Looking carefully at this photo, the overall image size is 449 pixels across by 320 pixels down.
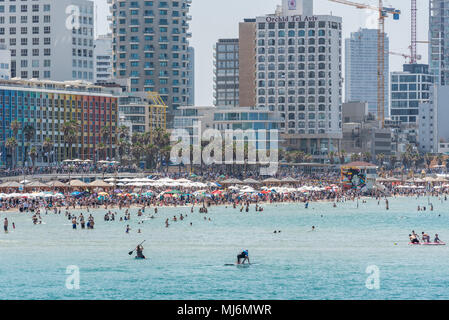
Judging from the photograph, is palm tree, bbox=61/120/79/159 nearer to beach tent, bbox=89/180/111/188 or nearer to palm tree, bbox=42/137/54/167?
palm tree, bbox=42/137/54/167

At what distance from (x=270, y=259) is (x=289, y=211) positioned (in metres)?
74.0

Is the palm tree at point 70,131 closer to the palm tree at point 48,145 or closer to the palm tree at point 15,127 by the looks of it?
the palm tree at point 48,145

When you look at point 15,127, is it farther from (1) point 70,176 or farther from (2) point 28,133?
(1) point 70,176

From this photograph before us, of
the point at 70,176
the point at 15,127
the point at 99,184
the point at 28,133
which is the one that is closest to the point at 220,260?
the point at 99,184

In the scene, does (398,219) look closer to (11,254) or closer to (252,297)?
(11,254)

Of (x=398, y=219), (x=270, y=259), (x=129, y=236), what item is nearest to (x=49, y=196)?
(x=129, y=236)

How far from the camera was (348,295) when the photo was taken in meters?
63.7

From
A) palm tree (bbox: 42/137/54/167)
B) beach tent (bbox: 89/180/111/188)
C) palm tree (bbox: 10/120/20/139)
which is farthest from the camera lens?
palm tree (bbox: 42/137/54/167)

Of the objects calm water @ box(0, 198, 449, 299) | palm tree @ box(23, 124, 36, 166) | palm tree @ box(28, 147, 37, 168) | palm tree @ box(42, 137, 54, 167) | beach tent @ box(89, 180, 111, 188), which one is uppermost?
palm tree @ box(23, 124, 36, 166)

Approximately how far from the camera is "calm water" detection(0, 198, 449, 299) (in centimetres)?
6469

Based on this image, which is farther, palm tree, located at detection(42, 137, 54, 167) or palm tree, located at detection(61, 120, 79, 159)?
palm tree, located at detection(61, 120, 79, 159)

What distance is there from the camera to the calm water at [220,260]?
64688mm

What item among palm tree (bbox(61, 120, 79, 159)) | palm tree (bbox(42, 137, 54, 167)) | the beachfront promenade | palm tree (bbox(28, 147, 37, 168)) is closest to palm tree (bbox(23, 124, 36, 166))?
palm tree (bbox(28, 147, 37, 168))

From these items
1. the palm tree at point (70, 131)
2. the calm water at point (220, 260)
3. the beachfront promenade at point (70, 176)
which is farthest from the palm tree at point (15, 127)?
the calm water at point (220, 260)
